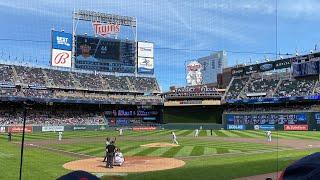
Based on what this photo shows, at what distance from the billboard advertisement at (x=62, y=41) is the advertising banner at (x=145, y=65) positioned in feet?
42.8

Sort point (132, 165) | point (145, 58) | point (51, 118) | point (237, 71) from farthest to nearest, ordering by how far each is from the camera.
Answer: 1. point (237, 71)
2. point (145, 58)
3. point (51, 118)
4. point (132, 165)

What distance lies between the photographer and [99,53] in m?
68.5

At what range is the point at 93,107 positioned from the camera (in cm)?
7375

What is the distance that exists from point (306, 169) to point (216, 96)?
67.3 metres

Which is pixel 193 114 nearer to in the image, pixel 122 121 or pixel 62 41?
pixel 122 121

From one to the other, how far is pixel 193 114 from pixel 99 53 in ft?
61.2

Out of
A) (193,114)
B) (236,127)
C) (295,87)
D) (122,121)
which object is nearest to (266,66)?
(295,87)

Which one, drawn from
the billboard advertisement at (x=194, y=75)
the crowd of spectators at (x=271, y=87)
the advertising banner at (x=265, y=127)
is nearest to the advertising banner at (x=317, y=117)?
the crowd of spectators at (x=271, y=87)

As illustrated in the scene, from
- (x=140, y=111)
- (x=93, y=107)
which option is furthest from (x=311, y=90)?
(x=93, y=107)

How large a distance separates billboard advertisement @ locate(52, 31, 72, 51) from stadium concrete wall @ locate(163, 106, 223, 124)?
20.2 meters

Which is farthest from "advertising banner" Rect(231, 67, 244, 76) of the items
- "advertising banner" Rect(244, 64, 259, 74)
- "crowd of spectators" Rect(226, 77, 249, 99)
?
"crowd of spectators" Rect(226, 77, 249, 99)

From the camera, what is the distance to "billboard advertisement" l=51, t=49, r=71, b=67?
2532 inches

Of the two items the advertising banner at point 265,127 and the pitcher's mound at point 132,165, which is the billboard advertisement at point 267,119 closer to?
the advertising banner at point 265,127

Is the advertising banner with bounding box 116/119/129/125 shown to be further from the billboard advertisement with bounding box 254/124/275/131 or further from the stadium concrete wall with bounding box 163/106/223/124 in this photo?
the billboard advertisement with bounding box 254/124/275/131
